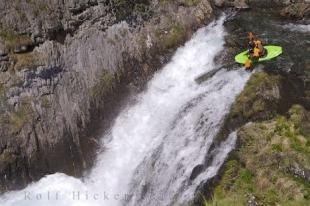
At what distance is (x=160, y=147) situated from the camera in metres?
16.5

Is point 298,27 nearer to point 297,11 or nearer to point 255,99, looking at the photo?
point 297,11

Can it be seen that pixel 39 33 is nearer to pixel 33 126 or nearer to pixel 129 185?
pixel 33 126

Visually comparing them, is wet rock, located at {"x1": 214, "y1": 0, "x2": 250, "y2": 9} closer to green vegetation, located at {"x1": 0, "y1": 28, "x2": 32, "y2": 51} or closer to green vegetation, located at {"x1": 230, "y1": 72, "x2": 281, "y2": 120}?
green vegetation, located at {"x1": 230, "y1": 72, "x2": 281, "y2": 120}

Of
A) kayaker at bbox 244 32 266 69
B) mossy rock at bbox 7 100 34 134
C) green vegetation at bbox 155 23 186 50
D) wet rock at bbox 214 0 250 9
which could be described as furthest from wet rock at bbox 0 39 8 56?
wet rock at bbox 214 0 250 9

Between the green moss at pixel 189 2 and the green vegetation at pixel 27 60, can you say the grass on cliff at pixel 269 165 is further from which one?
the green moss at pixel 189 2

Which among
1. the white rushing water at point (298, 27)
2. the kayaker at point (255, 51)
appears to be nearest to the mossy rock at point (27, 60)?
the kayaker at point (255, 51)

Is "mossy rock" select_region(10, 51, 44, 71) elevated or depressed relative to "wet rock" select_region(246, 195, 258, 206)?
elevated

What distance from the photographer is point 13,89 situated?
1742cm

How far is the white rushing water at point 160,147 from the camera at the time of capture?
14.9 metres

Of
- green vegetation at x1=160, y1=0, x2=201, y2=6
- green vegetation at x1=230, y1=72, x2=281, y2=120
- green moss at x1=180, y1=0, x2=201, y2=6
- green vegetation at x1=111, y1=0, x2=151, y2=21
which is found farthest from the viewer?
green moss at x1=180, y1=0, x2=201, y2=6

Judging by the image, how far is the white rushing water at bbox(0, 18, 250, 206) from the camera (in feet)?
49.0

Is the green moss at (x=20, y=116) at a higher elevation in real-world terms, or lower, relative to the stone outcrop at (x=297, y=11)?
lower

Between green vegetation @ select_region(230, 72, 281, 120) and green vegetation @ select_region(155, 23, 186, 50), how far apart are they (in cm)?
509

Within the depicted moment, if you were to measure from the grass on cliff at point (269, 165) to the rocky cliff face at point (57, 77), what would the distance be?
254 inches
